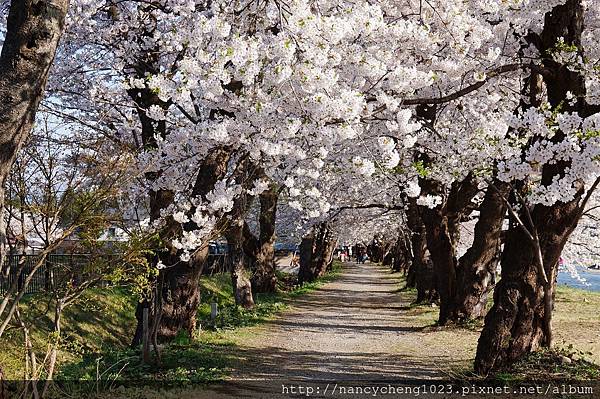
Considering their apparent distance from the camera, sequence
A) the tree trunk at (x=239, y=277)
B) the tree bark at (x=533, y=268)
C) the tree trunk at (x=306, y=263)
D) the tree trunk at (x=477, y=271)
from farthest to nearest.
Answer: the tree trunk at (x=306, y=263) → the tree trunk at (x=239, y=277) → the tree trunk at (x=477, y=271) → the tree bark at (x=533, y=268)

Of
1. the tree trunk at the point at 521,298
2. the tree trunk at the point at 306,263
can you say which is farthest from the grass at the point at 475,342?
the tree trunk at the point at 306,263

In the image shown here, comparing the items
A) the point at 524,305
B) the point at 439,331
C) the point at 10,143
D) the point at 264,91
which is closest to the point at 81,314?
the point at 439,331

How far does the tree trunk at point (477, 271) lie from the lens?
14.2 m

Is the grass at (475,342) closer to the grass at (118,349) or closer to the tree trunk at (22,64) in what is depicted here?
the grass at (118,349)

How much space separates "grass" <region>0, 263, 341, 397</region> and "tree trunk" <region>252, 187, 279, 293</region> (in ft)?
9.10

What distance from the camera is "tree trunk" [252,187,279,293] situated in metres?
22.6

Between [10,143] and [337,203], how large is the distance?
19.4 meters

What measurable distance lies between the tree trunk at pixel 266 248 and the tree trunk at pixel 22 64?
17628 mm

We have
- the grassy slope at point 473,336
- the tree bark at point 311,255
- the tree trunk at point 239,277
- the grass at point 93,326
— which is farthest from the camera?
the tree bark at point 311,255

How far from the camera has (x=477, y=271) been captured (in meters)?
14.9

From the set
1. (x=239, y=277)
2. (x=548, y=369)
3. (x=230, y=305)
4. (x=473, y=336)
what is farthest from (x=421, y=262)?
(x=548, y=369)

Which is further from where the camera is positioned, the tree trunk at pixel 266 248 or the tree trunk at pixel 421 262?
the tree trunk at pixel 266 248

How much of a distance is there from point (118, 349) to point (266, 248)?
11478 mm

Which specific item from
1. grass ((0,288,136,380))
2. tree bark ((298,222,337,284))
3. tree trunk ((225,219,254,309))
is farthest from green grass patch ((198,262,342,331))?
grass ((0,288,136,380))
